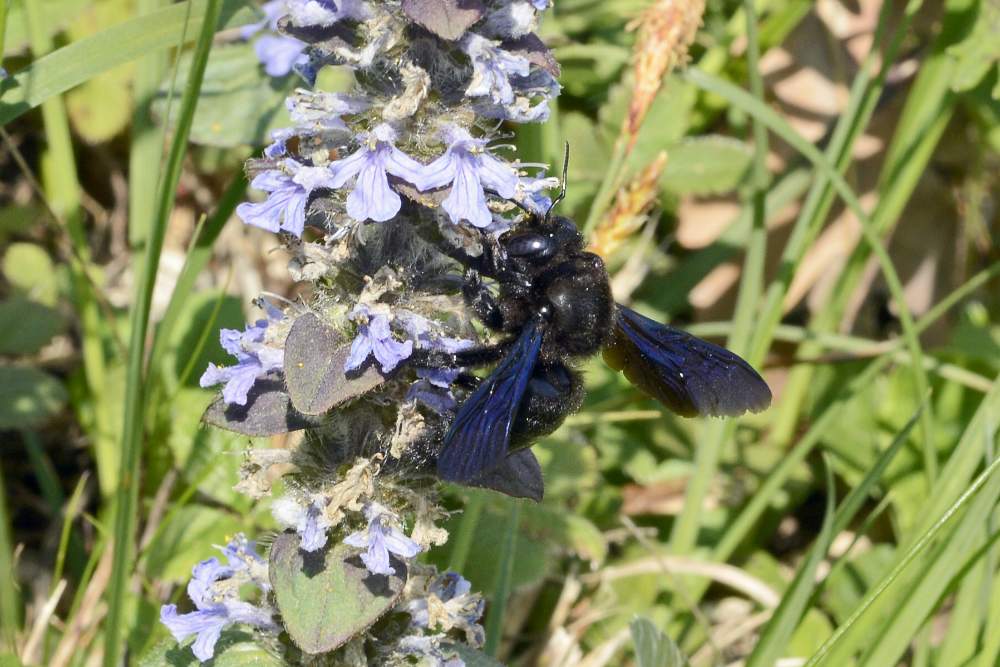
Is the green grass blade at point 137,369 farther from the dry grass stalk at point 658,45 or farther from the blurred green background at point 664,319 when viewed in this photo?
the dry grass stalk at point 658,45

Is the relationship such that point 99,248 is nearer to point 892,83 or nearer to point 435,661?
point 435,661

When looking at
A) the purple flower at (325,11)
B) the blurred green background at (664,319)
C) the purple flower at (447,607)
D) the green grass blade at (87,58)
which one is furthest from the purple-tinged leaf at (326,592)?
the green grass blade at (87,58)

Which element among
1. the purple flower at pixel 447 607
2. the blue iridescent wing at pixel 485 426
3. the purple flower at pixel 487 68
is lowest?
the purple flower at pixel 447 607

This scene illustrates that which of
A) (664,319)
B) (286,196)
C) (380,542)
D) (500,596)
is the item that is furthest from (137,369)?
(664,319)

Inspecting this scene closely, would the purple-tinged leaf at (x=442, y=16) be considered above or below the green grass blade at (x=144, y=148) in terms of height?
above

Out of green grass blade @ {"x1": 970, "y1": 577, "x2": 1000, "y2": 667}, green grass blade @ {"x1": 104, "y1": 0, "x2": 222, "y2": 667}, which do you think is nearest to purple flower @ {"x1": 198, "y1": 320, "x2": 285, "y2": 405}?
green grass blade @ {"x1": 104, "y1": 0, "x2": 222, "y2": 667}

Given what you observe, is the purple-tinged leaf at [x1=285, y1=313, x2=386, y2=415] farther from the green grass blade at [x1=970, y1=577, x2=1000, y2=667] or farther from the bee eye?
the green grass blade at [x1=970, y1=577, x2=1000, y2=667]

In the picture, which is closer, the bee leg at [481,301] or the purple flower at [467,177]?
the purple flower at [467,177]
